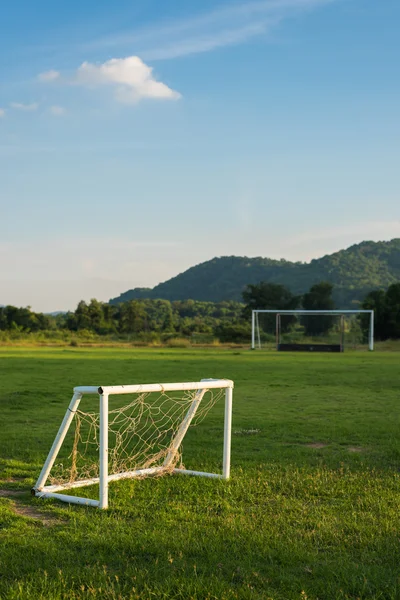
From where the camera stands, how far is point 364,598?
4332mm

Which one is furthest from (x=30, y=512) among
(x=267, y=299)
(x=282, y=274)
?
(x=282, y=274)

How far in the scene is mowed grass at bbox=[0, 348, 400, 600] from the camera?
4.53 meters

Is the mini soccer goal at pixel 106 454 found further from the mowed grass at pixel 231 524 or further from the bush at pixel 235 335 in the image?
the bush at pixel 235 335

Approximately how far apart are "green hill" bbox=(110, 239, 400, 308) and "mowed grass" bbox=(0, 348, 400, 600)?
103752 mm

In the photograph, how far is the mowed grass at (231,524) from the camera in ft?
14.9

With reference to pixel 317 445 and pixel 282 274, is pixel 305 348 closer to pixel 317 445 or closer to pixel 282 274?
Result: pixel 317 445

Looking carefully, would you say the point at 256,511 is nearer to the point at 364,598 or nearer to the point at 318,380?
the point at 364,598

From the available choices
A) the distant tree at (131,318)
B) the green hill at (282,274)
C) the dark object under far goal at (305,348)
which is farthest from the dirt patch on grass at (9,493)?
the green hill at (282,274)

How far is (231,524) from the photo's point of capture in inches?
233

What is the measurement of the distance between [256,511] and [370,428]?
605cm

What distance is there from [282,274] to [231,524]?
121 meters

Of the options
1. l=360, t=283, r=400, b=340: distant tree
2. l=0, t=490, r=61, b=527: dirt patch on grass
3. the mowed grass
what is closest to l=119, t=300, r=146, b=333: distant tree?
l=360, t=283, r=400, b=340: distant tree

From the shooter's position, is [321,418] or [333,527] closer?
[333,527]

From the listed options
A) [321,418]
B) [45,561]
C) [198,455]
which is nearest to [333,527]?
[45,561]
